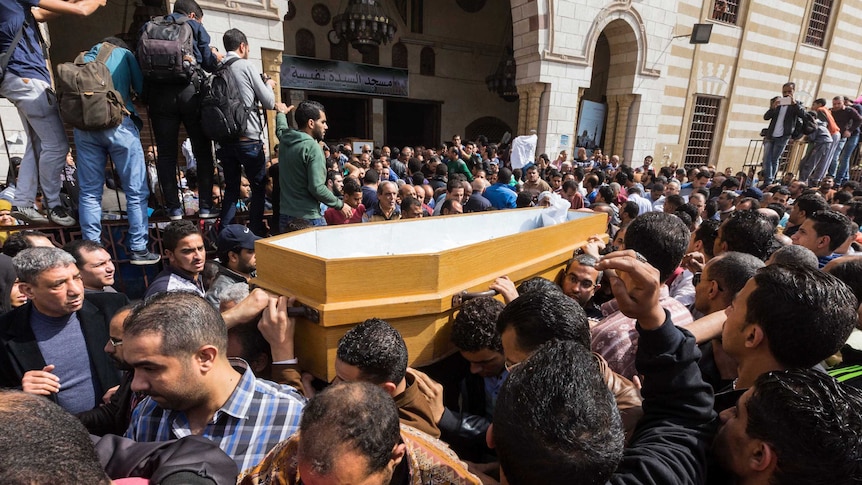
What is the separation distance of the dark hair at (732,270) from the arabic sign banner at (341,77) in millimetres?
11539

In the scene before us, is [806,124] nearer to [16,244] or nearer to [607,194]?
[607,194]

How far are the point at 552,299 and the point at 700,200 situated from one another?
473cm

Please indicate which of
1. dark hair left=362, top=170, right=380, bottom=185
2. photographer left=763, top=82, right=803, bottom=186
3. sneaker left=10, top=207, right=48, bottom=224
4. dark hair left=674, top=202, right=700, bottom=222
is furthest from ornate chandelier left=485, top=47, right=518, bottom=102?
sneaker left=10, top=207, right=48, bottom=224

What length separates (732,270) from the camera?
1707 mm

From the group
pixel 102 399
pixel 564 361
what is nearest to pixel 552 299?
pixel 564 361

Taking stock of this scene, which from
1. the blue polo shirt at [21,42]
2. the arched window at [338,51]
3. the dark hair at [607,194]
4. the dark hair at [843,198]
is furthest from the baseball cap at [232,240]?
the arched window at [338,51]

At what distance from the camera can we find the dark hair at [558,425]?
78 centimetres

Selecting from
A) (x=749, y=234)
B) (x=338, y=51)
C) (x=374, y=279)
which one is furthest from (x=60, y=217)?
(x=338, y=51)

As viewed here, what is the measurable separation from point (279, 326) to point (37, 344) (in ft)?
4.08

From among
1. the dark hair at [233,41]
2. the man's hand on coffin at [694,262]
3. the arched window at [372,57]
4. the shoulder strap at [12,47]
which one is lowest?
the man's hand on coffin at [694,262]

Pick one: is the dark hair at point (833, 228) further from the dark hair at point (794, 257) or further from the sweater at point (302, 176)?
the sweater at point (302, 176)

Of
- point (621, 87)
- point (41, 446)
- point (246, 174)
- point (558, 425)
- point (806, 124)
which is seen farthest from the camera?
point (621, 87)

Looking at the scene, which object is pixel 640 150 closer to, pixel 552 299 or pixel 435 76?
pixel 435 76

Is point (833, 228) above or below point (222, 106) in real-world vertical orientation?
below
